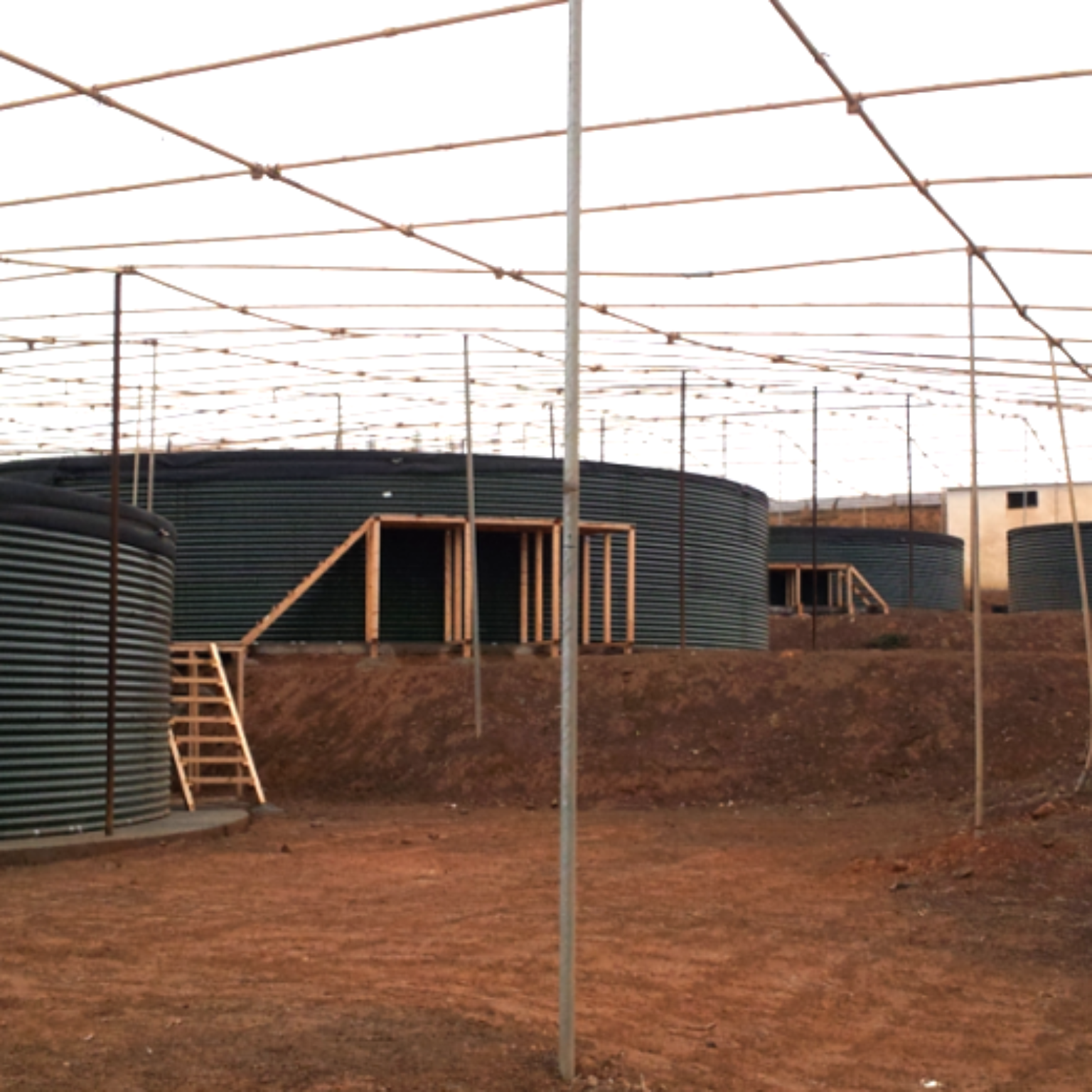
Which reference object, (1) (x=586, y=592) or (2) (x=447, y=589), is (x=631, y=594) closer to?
(1) (x=586, y=592)

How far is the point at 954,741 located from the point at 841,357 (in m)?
5.63

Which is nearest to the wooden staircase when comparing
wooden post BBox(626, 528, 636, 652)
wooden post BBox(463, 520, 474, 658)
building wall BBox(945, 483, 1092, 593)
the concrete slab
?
the concrete slab

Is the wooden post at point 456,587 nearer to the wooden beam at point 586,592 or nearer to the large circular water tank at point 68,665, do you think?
the wooden beam at point 586,592

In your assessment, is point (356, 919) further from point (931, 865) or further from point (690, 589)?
point (690, 589)

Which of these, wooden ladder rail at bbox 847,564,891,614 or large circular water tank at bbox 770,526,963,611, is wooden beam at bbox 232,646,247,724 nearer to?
large circular water tank at bbox 770,526,963,611

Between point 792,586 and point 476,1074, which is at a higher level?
point 792,586

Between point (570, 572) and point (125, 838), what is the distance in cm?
814

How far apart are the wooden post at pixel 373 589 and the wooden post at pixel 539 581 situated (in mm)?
2548

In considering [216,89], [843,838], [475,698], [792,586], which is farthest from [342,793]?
[792,586]

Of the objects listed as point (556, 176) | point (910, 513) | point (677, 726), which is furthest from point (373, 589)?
point (910, 513)

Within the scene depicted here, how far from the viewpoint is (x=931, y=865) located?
11.3m

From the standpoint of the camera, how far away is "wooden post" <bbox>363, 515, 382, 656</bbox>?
2273 centimetres

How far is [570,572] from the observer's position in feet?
19.1

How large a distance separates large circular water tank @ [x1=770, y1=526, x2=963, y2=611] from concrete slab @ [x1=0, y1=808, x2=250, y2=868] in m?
27.5
